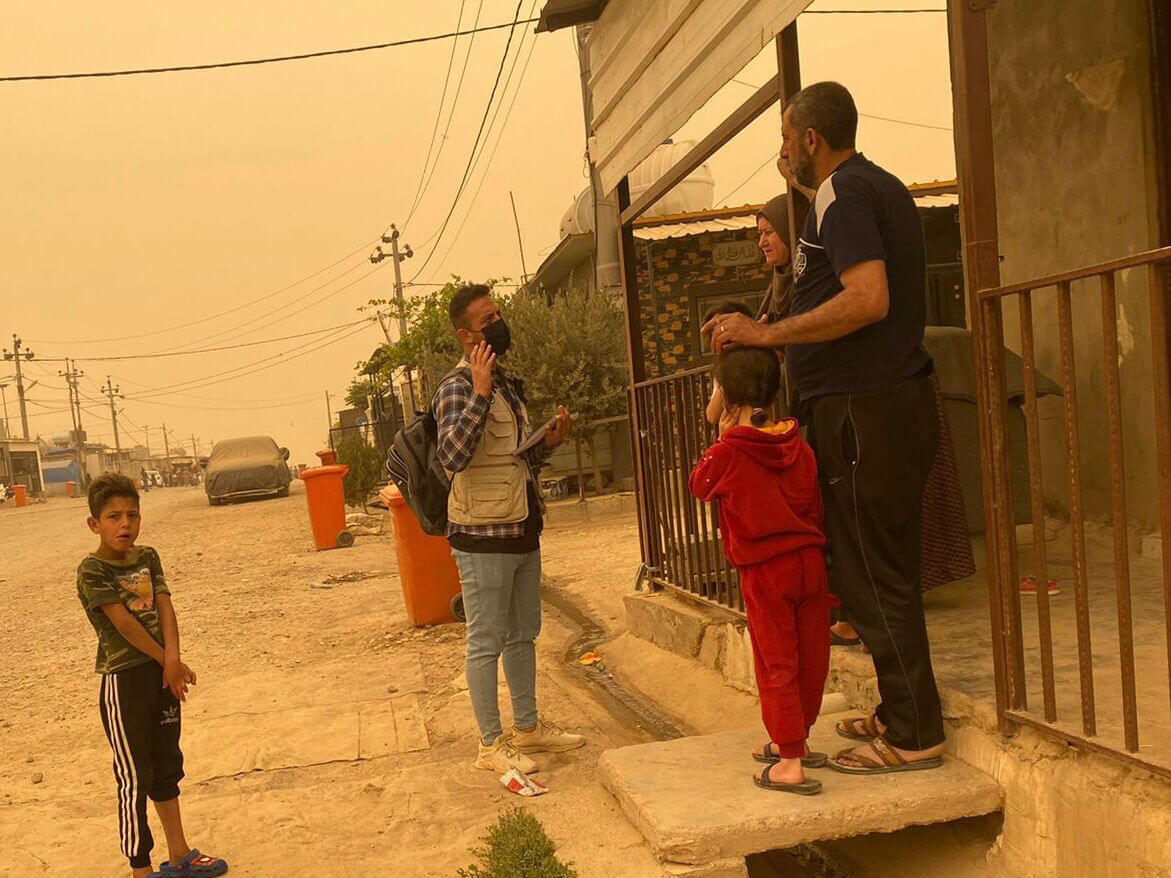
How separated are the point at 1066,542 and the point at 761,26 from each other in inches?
127

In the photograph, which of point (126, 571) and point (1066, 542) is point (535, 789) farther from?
point (1066, 542)

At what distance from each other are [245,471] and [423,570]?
71.4 feet

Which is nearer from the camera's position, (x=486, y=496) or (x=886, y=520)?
(x=886, y=520)

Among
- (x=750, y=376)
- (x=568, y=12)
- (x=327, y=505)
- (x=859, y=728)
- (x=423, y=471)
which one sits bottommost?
(x=327, y=505)

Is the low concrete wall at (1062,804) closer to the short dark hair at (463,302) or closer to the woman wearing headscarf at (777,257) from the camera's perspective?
the woman wearing headscarf at (777,257)

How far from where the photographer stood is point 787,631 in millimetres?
3029

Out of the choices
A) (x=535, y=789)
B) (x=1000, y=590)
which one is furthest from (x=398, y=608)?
(x=1000, y=590)

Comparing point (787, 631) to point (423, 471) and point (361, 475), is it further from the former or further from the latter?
point (361, 475)

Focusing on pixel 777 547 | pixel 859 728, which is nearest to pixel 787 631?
pixel 777 547

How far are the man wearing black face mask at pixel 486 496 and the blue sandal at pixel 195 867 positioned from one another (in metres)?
1.08

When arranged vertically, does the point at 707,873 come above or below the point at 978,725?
below

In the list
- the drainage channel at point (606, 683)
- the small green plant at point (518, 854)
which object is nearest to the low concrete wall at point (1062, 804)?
the small green plant at point (518, 854)

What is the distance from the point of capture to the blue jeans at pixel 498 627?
13.4 feet

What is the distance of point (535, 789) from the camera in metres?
3.96
